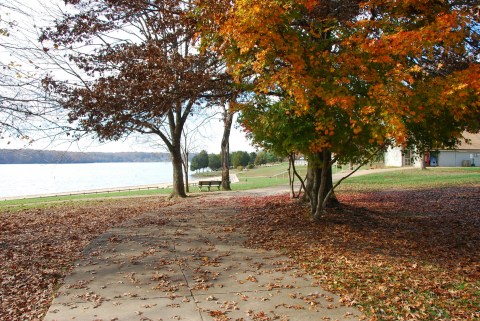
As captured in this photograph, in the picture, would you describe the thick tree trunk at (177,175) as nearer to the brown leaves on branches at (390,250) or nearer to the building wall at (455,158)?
the brown leaves on branches at (390,250)

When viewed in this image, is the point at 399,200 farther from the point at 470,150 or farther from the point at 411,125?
the point at 470,150

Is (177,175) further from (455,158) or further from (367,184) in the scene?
(455,158)

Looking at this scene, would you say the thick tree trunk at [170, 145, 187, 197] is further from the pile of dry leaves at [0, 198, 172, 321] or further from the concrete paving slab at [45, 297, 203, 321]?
the concrete paving slab at [45, 297, 203, 321]

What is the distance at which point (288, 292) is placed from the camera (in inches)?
225

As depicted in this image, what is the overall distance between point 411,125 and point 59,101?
32.5ft

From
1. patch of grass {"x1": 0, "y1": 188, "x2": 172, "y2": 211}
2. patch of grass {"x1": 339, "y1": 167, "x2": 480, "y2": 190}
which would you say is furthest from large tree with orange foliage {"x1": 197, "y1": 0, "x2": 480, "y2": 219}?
patch of grass {"x1": 0, "y1": 188, "x2": 172, "y2": 211}

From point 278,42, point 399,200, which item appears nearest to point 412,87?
point 278,42

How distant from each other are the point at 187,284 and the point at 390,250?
4538mm

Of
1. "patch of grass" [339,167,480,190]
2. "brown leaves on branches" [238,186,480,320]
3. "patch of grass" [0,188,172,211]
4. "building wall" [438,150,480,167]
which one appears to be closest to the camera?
"brown leaves on branches" [238,186,480,320]

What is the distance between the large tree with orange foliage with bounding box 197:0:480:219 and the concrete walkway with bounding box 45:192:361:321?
3108mm

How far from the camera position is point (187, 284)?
6.11m

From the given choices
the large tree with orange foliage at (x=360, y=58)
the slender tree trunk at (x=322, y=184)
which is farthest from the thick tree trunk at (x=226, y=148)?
the large tree with orange foliage at (x=360, y=58)

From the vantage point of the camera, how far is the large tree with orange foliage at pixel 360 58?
7.15 metres

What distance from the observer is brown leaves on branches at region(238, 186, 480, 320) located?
537 centimetres
